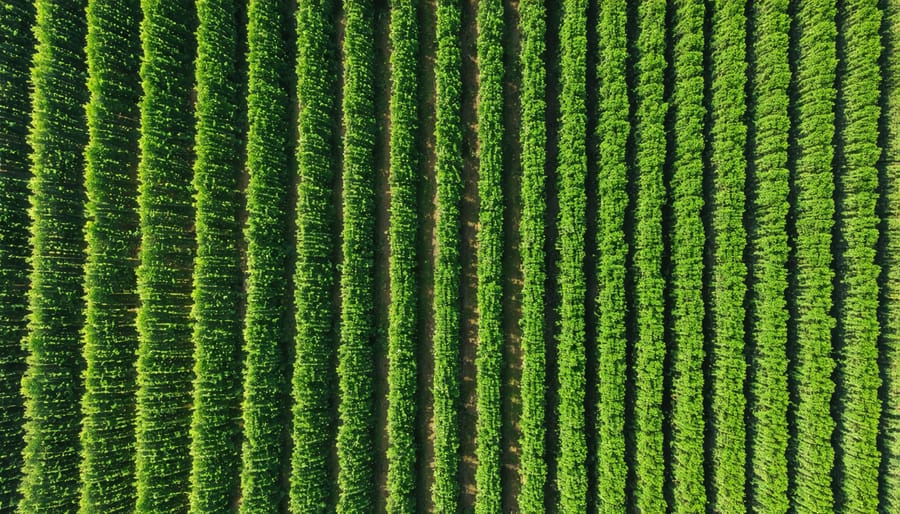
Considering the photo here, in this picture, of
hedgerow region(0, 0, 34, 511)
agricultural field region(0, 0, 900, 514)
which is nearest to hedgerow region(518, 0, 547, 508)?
agricultural field region(0, 0, 900, 514)

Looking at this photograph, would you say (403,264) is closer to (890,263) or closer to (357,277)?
(357,277)

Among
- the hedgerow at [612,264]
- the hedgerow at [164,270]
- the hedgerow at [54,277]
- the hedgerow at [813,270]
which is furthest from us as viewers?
the hedgerow at [164,270]

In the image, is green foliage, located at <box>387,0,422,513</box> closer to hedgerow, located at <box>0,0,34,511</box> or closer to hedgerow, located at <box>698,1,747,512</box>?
hedgerow, located at <box>698,1,747,512</box>

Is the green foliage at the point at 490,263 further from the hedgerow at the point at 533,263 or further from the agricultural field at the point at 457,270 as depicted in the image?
the hedgerow at the point at 533,263

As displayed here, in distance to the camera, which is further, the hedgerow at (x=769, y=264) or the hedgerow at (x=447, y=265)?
the hedgerow at (x=447, y=265)

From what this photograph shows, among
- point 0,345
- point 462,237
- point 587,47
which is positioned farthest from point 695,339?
point 0,345

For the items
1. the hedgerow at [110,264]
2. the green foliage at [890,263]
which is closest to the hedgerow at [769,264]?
the green foliage at [890,263]
